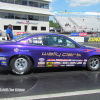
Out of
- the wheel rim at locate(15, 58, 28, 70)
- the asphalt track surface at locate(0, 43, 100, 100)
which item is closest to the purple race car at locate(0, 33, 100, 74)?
the wheel rim at locate(15, 58, 28, 70)

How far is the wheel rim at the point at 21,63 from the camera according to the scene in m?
4.52

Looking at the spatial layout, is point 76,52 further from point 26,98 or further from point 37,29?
point 37,29

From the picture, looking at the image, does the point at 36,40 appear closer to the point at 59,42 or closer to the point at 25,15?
the point at 59,42

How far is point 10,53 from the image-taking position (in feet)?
14.4

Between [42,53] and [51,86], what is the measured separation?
4.32 feet

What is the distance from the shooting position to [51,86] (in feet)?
12.5

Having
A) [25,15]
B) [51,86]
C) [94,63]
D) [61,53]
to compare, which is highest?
[25,15]

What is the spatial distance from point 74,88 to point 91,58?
1923mm

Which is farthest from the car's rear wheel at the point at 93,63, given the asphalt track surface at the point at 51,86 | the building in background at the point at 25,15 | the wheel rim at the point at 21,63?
the building in background at the point at 25,15

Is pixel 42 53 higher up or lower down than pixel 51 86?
higher up

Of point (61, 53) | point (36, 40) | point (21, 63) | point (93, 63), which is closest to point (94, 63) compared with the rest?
point (93, 63)

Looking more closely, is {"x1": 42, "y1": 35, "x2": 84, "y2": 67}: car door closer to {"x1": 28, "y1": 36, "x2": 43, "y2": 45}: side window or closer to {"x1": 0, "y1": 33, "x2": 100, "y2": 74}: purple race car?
{"x1": 0, "y1": 33, "x2": 100, "y2": 74}: purple race car

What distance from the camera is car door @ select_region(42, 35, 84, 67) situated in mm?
4711

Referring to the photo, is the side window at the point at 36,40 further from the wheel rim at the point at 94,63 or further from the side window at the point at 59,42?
the wheel rim at the point at 94,63
